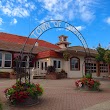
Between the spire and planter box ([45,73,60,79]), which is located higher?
the spire

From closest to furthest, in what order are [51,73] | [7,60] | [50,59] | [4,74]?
[51,73], [4,74], [50,59], [7,60]

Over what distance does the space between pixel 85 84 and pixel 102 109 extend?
612 cm

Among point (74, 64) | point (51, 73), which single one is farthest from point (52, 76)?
point (74, 64)

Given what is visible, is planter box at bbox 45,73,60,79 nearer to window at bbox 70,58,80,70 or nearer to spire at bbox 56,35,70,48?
window at bbox 70,58,80,70

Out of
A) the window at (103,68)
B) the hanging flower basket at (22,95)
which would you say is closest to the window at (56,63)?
the window at (103,68)

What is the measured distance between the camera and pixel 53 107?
9023 millimetres

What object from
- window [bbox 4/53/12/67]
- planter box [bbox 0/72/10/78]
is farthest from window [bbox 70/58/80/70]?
planter box [bbox 0/72/10/78]

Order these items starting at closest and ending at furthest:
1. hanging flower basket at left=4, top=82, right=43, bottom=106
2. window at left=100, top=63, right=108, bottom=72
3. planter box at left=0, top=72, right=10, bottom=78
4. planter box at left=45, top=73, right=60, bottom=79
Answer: hanging flower basket at left=4, top=82, right=43, bottom=106 → planter box at left=45, top=73, right=60, bottom=79 → planter box at left=0, top=72, right=10, bottom=78 → window at left=100, top=63, right=108, bottom=72

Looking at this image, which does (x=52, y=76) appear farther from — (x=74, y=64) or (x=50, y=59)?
(x=74, y=64)

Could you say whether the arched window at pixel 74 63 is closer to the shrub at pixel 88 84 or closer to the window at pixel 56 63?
the window at pixel 56 63

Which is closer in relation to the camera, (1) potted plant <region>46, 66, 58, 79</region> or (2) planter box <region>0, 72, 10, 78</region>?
(1) potted plant <region>46, 66, 58, 79</region>

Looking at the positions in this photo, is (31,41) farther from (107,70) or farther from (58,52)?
(107,70)

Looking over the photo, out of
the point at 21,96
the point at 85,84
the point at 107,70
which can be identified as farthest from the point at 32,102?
the point at 107,70

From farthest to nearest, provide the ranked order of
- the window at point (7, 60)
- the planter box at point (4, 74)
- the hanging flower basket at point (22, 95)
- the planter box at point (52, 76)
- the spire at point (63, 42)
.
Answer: the spire at point (63, 42), the window at point (7, 60), the planter box at point (4, 74), the planter box at point (52, 76), the hanging flower basket at point (22, 95)
